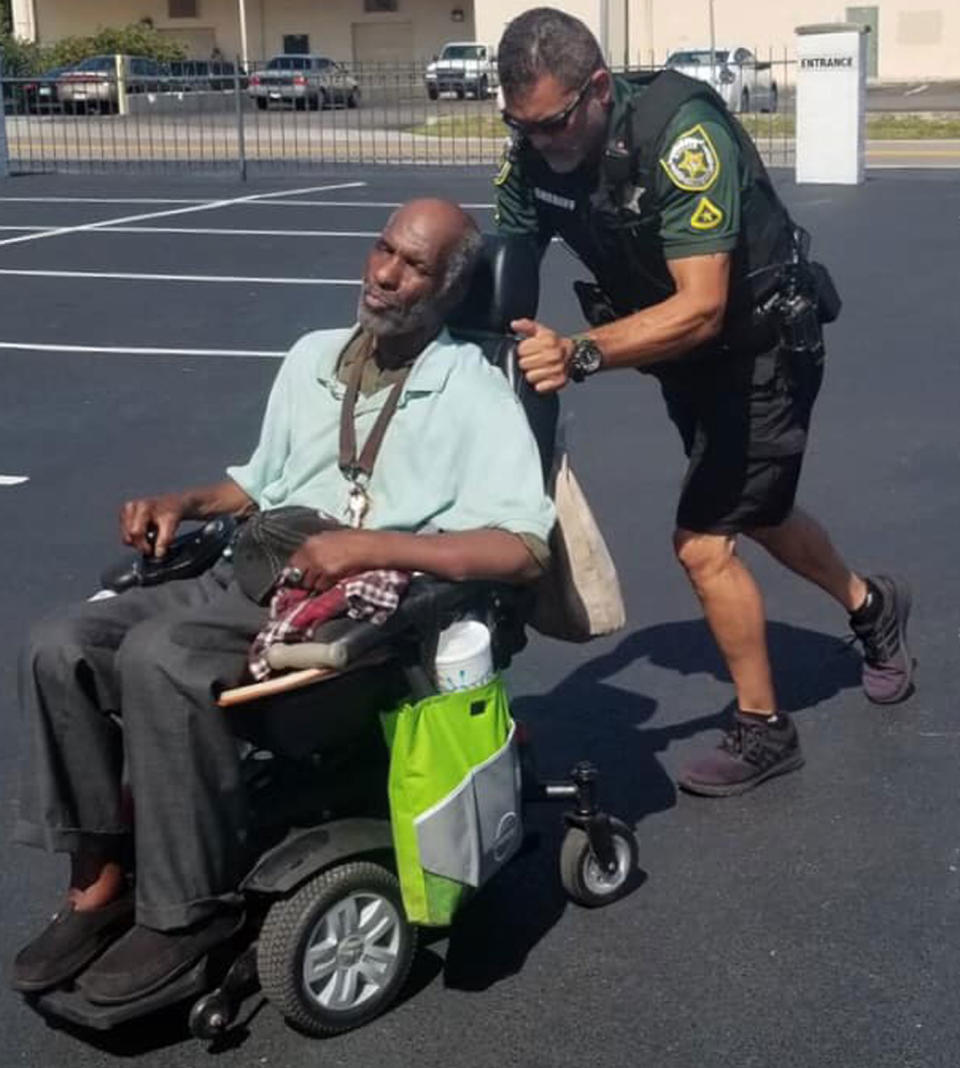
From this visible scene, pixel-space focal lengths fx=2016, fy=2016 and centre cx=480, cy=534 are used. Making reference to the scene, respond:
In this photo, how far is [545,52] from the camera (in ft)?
13.5

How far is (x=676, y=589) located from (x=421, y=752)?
2.95m

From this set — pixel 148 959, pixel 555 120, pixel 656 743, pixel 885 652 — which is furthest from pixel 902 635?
pixel 148 959

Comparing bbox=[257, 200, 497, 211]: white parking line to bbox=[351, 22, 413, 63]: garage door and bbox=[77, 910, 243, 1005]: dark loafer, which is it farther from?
bbox=[351, 22, 413, 63]: garage door

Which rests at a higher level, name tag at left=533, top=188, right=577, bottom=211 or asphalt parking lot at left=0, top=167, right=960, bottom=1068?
name tag at left=533, top=188, right=577, bottom=211

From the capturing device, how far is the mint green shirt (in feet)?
12.8

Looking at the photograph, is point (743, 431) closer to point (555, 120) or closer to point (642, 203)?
point (642, 203)

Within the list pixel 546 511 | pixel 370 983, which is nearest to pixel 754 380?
pixel 546 511

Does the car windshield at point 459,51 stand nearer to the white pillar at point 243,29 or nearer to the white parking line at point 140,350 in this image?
the white pillar at point 243,29

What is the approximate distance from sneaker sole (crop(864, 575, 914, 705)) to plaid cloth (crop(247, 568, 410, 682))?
2163 millimetres

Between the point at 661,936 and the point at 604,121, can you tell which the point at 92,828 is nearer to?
the point at 661,936

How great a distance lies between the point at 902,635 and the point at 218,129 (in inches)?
942

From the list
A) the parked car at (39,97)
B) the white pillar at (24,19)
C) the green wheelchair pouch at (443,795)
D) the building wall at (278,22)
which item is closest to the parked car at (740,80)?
the parked car at (39,97)

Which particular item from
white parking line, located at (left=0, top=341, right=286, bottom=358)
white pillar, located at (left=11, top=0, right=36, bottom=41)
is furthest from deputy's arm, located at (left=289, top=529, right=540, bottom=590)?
white pillar, located at (left=11, top=0, right=36, bottom=41)

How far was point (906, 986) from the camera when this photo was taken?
3908 mm
